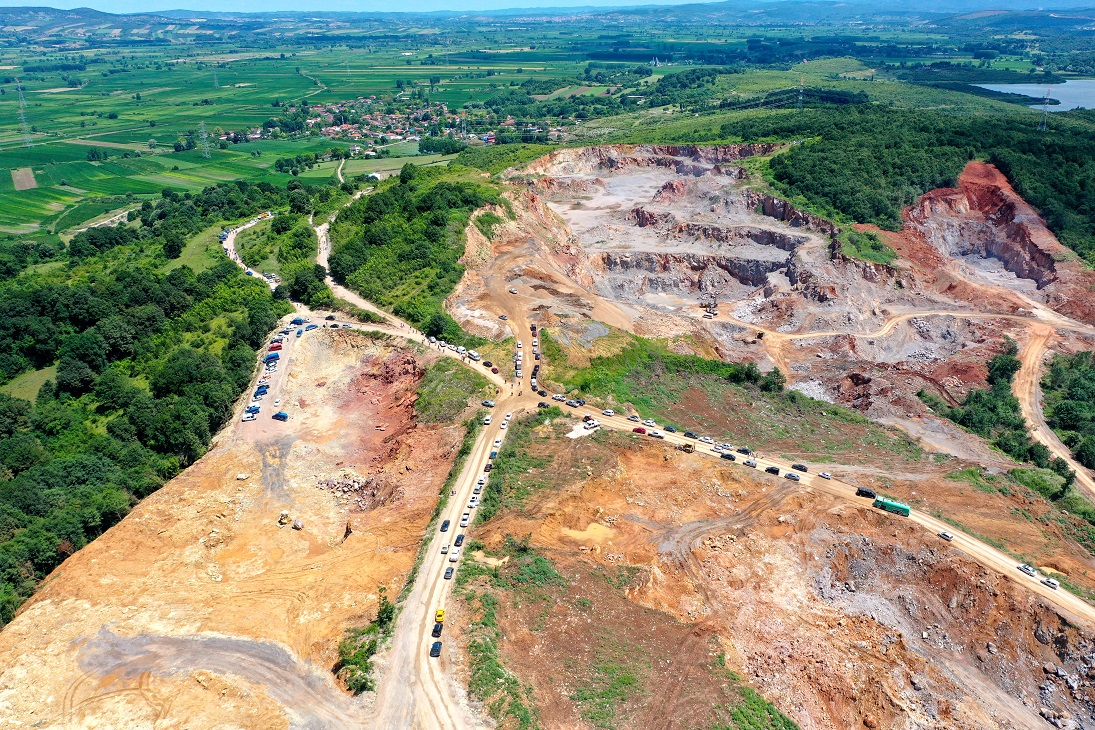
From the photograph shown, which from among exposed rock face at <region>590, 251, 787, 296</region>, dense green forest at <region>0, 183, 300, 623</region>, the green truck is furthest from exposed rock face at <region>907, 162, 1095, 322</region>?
dense green forest at <region>0, 183, 300, 623</region>

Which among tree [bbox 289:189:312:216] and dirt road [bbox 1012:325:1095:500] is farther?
tree [bbox 289:189:312:216]

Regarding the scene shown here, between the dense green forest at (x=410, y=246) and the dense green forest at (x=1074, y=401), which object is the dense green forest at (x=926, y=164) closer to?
the dense green forest at (x=1074, y=401)

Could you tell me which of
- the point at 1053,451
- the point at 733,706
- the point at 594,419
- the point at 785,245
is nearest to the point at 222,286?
the point at 594,419

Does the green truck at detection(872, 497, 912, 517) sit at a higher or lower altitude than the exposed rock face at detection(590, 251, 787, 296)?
lower

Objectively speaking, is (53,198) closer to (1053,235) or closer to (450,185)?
(450,185)

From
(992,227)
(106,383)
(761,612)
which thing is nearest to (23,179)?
(106,383)

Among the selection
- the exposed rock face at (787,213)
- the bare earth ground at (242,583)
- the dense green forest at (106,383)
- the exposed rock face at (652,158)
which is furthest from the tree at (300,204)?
the exposed rock face at (787,213)

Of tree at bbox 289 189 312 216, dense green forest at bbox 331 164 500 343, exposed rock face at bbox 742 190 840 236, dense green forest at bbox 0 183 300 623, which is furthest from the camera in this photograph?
tree at bbox 289 189 312 216

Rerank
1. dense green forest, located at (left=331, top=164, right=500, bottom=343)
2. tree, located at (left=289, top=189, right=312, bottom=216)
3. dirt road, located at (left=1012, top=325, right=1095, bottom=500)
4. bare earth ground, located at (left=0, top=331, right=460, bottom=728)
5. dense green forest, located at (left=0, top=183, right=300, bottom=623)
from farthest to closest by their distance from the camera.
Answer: tree, located at (left=289, top=189, right=312, bottom=216), dense green forest, located at (left=331, top=164, right=500, bottom=343), dirt road, located at (left=1012, top=325, right=1095, bottom=500), dense green forest, located at (left=0, top=183, right=300, bottom=623), bare earth ground, located at (left=0, top=331, right=460, bottom=728)

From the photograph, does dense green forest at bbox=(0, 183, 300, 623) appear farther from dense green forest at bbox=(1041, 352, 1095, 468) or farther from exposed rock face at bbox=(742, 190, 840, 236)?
dense green forest at bbox=(1041, 352, 1095, 468)
